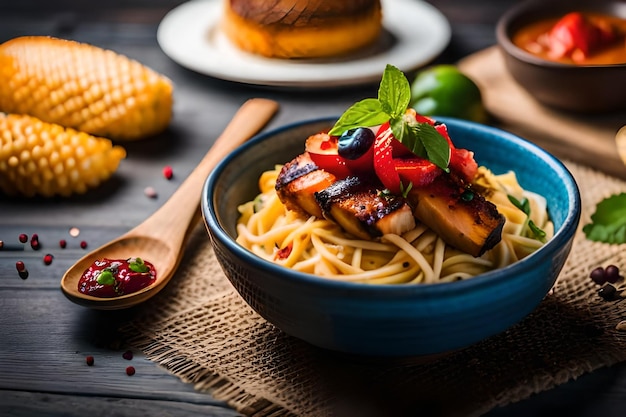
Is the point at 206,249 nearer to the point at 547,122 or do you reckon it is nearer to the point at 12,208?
the point at 12,208

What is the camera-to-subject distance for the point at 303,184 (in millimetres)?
2971

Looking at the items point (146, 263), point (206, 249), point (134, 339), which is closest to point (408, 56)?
point (206, 249)

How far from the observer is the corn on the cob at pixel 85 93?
457 cm

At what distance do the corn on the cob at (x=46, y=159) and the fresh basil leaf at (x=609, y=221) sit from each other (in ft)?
8.44

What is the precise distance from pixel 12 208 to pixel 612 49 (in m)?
3.62

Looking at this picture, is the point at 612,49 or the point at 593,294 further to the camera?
the point at 612,49

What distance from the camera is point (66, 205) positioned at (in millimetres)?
4168

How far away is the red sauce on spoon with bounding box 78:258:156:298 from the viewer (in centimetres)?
321

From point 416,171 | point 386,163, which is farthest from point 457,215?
point 386,163

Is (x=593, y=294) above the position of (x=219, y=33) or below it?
above

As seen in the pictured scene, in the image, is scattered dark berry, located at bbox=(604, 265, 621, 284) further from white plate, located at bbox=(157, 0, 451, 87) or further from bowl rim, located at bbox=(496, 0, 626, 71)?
white plate, located at bbox=(157, 0, 451, 87)

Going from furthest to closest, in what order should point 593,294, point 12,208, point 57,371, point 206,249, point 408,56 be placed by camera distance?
point 408,56
point 12,208
point 206,249
point 593,294
point 57,371

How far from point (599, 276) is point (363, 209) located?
1215mm

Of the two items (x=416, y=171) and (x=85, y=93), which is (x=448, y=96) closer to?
(x=416, y=171)
